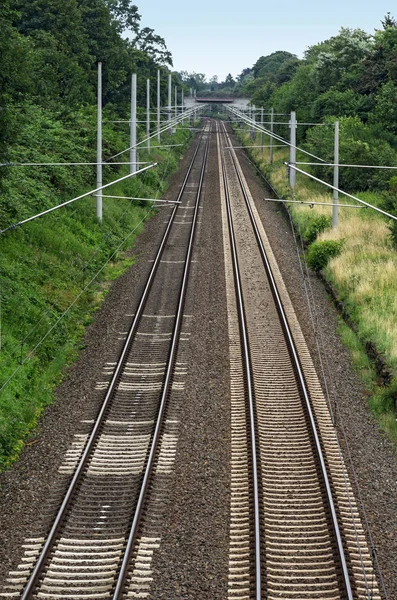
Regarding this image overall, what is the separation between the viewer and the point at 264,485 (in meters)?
13.6

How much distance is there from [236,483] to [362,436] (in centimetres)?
344

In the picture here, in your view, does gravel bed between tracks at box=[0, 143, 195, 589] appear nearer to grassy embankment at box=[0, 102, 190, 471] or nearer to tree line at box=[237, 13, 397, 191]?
grassy embankment at box=[0, 102, 190, 471]

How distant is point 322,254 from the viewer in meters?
31.1

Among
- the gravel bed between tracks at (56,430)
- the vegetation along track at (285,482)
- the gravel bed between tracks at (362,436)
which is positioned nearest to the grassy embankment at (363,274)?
the gravel bed between tracks at (362,436)

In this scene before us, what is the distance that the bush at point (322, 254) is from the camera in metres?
31.0

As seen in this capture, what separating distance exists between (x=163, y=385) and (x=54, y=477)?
476 cm

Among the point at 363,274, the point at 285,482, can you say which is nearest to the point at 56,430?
the point at 285,482

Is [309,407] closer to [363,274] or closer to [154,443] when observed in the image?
[154,443]

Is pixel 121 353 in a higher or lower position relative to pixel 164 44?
lower

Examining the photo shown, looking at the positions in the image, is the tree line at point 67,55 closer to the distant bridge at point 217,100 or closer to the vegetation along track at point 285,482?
the vegetation along track at point 285,482

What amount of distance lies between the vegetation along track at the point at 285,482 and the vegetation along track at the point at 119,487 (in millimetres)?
1369

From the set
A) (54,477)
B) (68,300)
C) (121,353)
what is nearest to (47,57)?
(68,300)

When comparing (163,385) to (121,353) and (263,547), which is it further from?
(263,547)

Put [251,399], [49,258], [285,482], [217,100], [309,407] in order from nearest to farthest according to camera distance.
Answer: [285,482], [309,407], [251,399], [49,258], [217,100]
